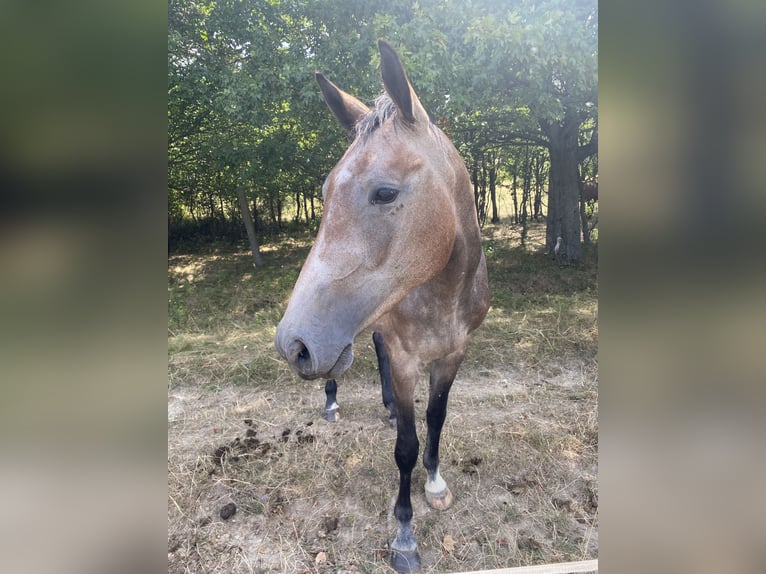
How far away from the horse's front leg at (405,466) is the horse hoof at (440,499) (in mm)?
249

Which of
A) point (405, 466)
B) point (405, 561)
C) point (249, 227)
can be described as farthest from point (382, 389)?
point (249, 227)

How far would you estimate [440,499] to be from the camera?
2094mm

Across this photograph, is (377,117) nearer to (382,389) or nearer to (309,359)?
(309,359)

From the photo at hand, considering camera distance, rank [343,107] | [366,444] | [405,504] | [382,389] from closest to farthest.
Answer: [343,107]
[405,504]
[366,444]
[382,389]

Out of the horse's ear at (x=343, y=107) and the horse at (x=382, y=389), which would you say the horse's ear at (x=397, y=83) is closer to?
the horse's ear at (x=343, y=107)

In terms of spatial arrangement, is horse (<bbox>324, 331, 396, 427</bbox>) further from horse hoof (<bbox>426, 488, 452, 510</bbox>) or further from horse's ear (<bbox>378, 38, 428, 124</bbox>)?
horse's ear (<bbox>378, 38, 428, 124</bbox>)

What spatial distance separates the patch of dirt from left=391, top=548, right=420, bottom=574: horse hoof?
0.17ft

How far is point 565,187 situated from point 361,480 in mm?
3693

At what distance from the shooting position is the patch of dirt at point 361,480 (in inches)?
73.5

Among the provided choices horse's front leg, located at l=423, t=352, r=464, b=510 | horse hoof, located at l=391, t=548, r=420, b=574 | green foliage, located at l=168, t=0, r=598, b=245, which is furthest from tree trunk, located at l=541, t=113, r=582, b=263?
horse hoof, located at l=391, t=548, r=420, b=574
